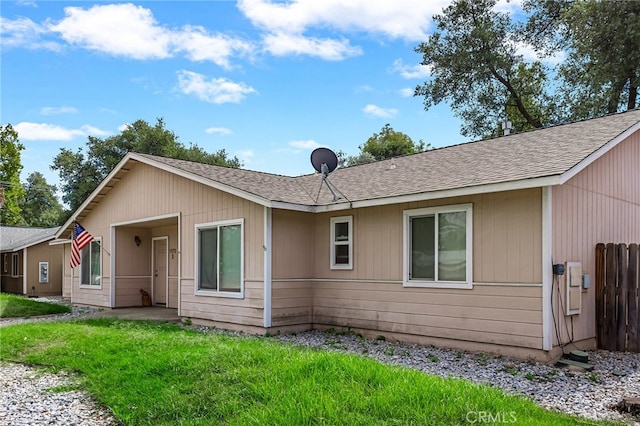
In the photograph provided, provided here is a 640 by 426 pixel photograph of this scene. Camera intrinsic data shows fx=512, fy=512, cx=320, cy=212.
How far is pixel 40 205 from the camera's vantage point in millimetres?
50812

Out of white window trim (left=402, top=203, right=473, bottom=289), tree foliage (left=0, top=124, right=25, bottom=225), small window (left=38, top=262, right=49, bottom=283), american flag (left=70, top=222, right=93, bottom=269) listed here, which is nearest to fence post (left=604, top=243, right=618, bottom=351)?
white window trim (left=402, top=203, right=473, bottom=289)

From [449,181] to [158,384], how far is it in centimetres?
535

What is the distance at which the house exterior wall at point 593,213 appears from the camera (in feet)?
24.3

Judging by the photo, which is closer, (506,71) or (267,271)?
(267,271)

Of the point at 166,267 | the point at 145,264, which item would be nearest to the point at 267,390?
the point at 166,267

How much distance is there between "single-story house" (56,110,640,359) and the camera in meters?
7.32

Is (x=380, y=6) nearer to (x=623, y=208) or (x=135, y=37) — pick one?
(x=135, y=37)

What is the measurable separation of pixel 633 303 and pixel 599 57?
519 inches

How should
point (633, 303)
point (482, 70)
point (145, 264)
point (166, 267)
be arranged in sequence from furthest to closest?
point (482, 70) < point (145, 264) < point (166, 267) < point (633, 303)

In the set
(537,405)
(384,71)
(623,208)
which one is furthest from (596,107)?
(537,405)

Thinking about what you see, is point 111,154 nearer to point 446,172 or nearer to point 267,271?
point 267,271

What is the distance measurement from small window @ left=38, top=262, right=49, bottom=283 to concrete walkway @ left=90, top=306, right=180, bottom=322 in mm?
11067

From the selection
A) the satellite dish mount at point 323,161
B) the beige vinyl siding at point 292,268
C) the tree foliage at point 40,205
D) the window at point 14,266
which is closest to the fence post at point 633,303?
the beige vinyl siding at point 292,268

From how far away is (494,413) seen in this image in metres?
4.27
